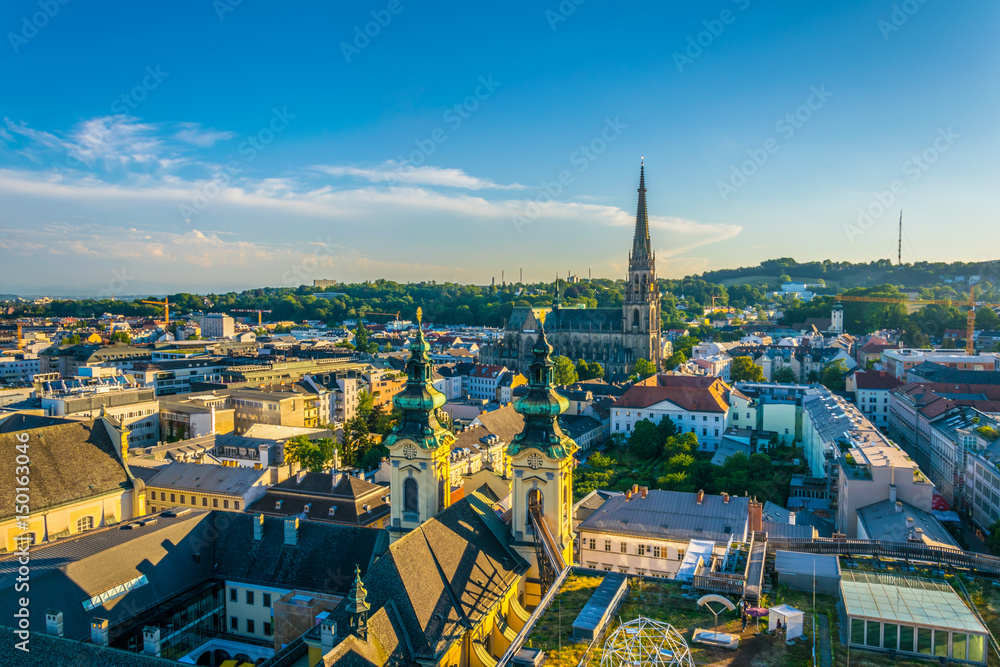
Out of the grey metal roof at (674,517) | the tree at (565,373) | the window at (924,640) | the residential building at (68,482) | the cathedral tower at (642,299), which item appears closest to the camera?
the window at (924,640)

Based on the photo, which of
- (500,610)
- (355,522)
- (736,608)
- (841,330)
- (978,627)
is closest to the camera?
(978,627)

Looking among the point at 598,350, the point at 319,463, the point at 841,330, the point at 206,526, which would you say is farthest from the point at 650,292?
the point at 206,526

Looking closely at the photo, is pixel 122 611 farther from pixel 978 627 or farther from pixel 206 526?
pixel 978 627

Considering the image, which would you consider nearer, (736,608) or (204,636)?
(736,608)

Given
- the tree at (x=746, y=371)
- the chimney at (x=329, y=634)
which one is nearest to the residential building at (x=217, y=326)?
the tree at (x=746, y=371)

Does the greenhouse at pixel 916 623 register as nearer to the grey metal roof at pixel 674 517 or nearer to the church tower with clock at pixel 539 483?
the church tower with clock at pixel 539 483

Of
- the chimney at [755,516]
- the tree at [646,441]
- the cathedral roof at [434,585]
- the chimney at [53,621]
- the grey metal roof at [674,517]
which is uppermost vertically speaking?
the cathedral roof at [434,585]

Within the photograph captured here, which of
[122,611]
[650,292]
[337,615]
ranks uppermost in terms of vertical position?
[650,292]
